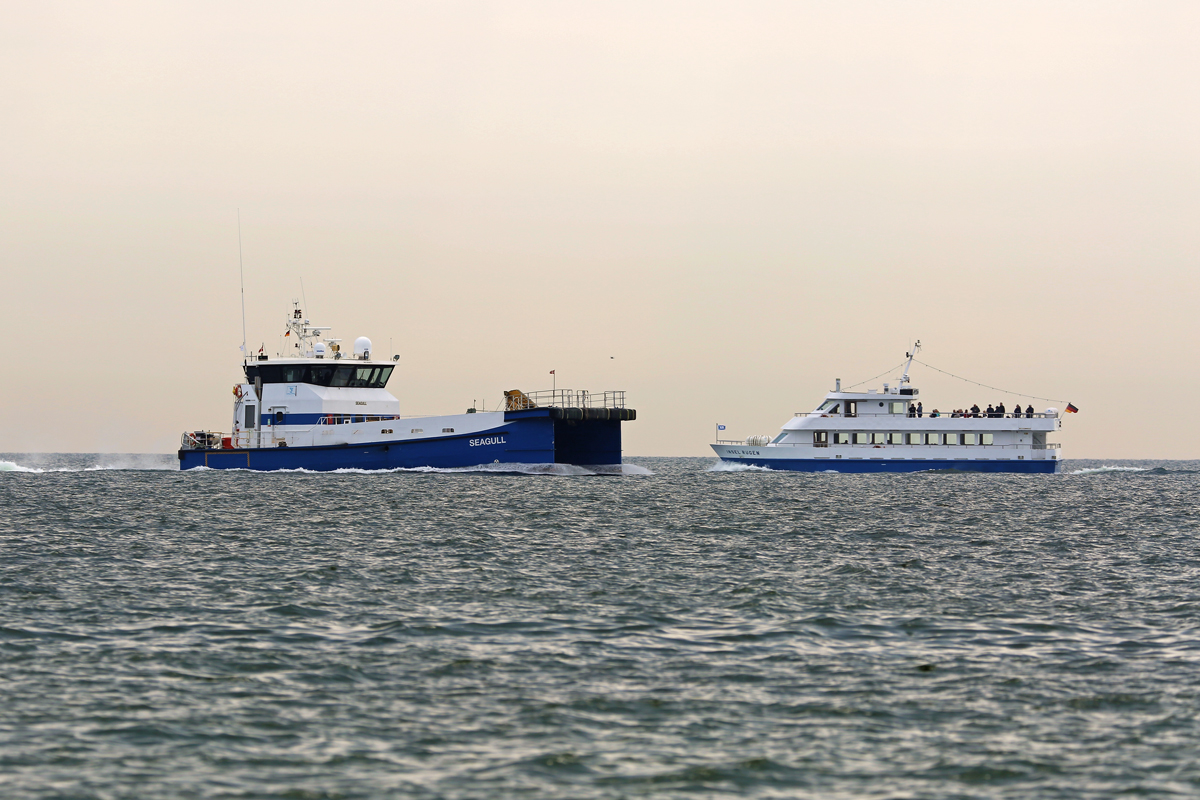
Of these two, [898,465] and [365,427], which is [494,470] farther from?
[898,465]

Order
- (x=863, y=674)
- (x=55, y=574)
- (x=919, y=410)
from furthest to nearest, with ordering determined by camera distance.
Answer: (x=919, y=410), (x=55, y=574), (x=863, y=674)

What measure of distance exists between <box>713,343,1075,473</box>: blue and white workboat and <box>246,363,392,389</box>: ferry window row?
28530 mm

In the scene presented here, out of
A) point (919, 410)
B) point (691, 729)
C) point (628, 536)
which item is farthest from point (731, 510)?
point (919, 410)

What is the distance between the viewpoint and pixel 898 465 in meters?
73.9

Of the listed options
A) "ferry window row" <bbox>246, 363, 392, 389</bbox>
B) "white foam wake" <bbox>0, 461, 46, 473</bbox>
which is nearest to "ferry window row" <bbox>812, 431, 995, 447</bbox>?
"ferry window row" <bbox>246, 363, 392, 389</bbox>

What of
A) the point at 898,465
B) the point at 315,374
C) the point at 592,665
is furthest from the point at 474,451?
the point at 592,665

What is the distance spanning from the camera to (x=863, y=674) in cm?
1265

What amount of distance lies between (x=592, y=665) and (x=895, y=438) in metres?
64.0

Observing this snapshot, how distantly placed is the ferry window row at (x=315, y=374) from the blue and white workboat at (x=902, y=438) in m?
28.5

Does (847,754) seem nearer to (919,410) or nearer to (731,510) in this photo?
(731,510)

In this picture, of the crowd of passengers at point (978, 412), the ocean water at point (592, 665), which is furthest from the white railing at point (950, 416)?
the ocean water at point (592, 665)

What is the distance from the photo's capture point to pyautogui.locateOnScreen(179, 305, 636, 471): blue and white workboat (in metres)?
53.1

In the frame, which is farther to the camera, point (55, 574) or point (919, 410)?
point (919, 410)

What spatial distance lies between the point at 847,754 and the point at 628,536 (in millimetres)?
18547
